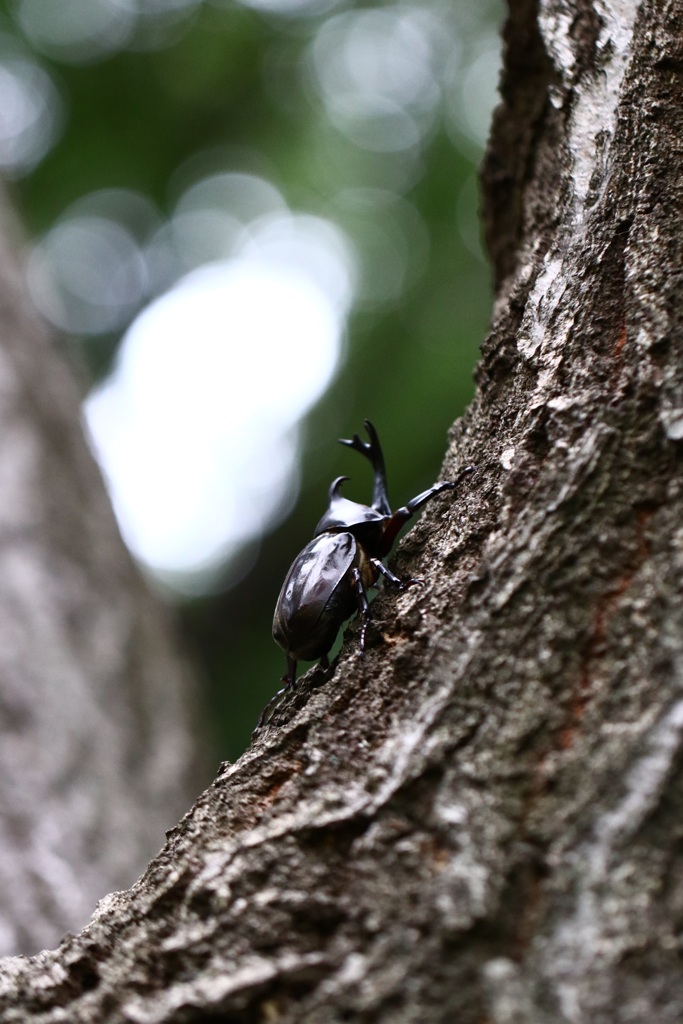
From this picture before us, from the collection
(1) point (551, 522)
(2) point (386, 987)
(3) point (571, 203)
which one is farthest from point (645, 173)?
(2) point (386, 987)

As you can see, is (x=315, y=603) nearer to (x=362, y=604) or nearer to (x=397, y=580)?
(x=362, y=604)

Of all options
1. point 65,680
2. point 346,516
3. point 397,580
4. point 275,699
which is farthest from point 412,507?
point 65,680

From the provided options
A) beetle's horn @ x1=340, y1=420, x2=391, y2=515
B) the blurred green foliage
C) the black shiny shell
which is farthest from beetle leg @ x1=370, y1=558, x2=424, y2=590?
the blurred green foliage

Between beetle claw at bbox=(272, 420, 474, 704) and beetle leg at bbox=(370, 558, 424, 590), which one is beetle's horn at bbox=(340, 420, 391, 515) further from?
beetle leg at bbox=(370, 558, 424, 590)

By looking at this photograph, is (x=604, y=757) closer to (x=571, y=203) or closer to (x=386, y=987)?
(x=386, y=987)

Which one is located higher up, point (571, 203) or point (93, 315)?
point (93, 315)

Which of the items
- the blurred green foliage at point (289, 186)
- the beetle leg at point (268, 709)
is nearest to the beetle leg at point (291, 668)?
the beetle leg at point (268, 709)
